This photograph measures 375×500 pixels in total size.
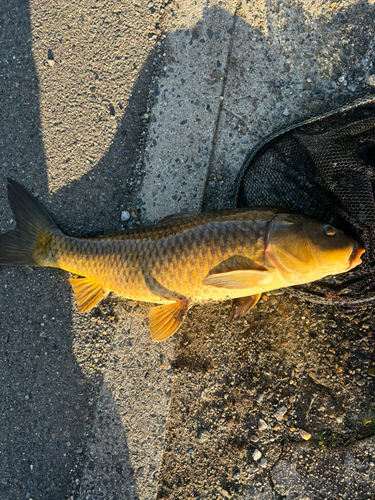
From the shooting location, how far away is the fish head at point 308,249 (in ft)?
7.39

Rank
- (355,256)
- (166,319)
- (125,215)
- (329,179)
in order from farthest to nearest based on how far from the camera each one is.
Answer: (125,215)
(166,319)
(329,179)
(355,256)

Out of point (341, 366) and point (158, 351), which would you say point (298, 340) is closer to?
point (341, 366)

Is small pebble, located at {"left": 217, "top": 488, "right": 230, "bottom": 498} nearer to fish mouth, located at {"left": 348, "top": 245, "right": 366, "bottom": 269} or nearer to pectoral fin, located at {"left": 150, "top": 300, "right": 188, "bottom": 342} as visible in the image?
pectoral fin, located at {"left": 150, "top": 300, "right": 188, "bottom": 342}

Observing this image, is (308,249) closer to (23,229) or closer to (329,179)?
(329,179)

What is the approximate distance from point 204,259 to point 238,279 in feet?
0.81

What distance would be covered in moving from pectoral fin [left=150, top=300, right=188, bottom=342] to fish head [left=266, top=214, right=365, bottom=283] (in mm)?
747

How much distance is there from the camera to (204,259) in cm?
234

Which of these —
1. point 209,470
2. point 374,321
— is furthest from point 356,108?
point 209,470

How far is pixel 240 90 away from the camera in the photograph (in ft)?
9.59

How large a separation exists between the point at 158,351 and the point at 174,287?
0.74 m

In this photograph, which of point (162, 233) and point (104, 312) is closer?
point (162, 233)

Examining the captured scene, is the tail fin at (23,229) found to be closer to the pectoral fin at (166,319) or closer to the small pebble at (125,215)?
the small pebble at (125,215)

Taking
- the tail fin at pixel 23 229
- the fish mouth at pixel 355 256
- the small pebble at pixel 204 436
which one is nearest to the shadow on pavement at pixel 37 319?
the tail fin at pixel 23 229

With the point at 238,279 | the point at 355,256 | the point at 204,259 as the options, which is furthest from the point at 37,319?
the point at 355,256
